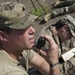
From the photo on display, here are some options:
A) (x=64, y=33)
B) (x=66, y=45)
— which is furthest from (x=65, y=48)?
(x=64, y=33)

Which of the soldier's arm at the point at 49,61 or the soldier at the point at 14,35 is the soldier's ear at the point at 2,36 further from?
the soldier's arm at the point at 49,61

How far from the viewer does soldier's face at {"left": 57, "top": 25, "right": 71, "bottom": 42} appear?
18.9ft

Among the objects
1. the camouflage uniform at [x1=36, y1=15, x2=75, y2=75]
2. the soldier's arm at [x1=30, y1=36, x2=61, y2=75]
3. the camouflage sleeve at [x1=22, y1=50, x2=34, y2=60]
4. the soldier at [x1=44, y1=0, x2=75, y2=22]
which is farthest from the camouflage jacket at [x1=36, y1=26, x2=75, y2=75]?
the soldier at [x1=44, y1=0, x2=75, y2=22]

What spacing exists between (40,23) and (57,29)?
13.1ft

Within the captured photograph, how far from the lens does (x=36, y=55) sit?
3.53 meters

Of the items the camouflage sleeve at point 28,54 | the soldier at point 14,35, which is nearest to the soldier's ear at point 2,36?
the soldier at point 14,35

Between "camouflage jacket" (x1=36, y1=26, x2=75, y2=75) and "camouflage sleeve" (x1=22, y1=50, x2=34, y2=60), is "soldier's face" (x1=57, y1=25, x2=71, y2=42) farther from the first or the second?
"camouflage sleeve" (x1=22, y1=50, x2=34, y2=60)

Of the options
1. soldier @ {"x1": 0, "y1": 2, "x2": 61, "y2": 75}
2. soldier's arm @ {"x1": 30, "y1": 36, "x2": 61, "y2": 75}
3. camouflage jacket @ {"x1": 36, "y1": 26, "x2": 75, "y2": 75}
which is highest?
soldier @ {"x1": 0, "y1": 2, "x2": 61, "y2": 75}

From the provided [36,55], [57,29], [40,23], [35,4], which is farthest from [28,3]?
[36,55]

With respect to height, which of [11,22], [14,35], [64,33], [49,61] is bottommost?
[64,33]

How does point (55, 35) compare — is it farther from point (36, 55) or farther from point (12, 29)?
point (12, 29)

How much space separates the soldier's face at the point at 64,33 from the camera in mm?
5771

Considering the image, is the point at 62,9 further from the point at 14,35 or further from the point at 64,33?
the point at 14,35

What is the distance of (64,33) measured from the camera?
5.82 metres
